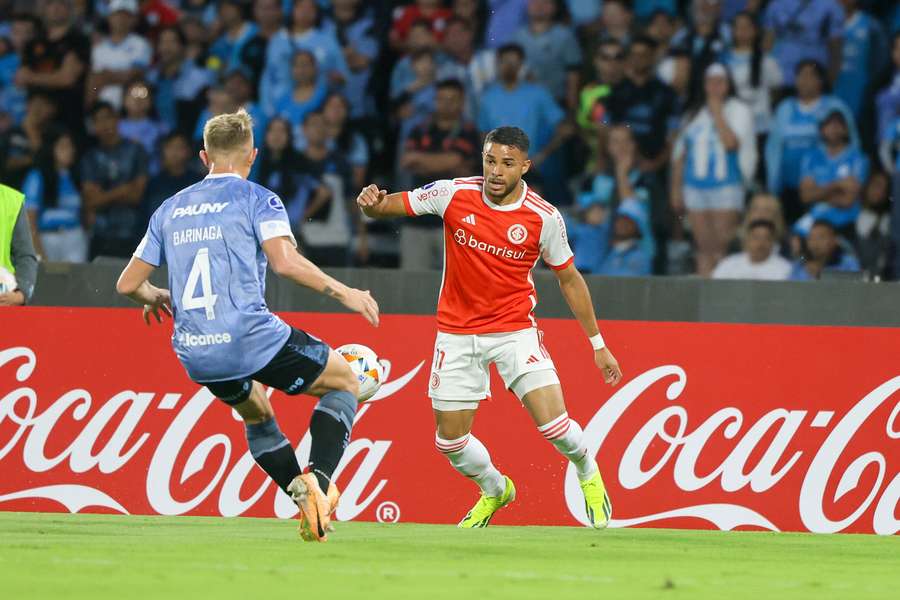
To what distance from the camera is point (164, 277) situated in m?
10.9

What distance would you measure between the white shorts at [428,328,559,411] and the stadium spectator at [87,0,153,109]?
22.6 feet

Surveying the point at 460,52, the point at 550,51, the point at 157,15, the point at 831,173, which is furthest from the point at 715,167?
the point at 157,15

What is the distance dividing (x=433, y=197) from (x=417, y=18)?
606 cm

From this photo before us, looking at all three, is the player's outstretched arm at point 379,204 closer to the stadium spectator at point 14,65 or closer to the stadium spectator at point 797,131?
the stadium spectator at point 797,131

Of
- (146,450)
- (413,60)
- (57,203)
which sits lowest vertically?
(146,450)

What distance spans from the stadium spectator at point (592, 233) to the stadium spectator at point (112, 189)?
3.81 meters

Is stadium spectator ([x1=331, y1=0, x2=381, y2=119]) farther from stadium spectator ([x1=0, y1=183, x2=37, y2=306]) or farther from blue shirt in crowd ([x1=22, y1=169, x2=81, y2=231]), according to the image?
stadium spectator ([x1=0, y1=183, x2=37, y2=306])

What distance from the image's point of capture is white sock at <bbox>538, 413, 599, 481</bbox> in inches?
348

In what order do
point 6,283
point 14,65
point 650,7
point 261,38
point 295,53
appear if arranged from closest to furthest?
point 6,283, point 295,53, point 650,7, point 261,38, point 14,65

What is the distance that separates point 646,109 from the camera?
13430 millimetres

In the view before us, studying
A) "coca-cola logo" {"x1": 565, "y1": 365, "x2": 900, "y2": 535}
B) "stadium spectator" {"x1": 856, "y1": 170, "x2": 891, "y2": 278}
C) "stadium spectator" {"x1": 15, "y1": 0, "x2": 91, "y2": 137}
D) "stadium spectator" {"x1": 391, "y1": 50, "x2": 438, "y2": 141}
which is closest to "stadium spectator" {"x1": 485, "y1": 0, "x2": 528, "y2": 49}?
"stadium spectator" {"x1": 391, "y1": 50, "x2": 438, "y2": 141}

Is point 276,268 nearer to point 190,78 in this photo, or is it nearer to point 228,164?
point 228,164

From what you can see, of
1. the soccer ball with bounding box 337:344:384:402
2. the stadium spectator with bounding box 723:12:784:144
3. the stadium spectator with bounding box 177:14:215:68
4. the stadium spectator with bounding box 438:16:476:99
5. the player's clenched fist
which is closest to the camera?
the soccer ball with bounding box 337:344:384:402

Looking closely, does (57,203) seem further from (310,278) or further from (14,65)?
(310,278)
